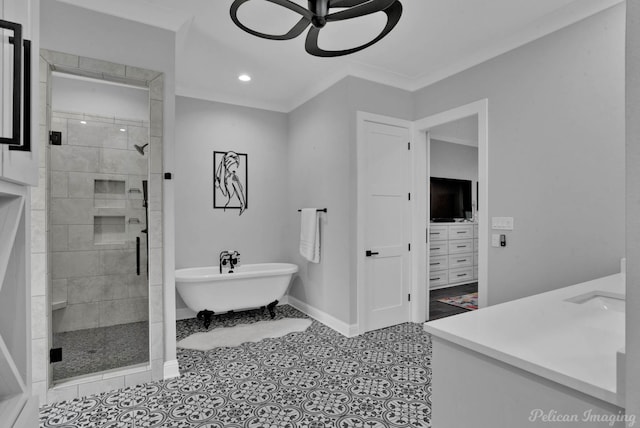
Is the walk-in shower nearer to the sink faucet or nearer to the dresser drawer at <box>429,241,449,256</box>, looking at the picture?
the sink faucet

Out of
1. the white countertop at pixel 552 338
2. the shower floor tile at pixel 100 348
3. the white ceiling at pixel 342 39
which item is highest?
the white ceiling at pixel 342 39

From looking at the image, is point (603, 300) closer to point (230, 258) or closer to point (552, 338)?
point (552, 338)

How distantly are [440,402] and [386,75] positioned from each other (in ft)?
10.7

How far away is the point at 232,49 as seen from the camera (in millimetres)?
3113

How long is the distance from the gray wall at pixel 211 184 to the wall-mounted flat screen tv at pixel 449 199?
8.84 feet

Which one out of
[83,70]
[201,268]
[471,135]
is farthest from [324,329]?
[471,135]

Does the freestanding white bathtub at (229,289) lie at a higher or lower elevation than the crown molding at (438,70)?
lower

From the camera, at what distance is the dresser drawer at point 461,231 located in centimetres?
573

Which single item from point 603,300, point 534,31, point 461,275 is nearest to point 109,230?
point 603,300

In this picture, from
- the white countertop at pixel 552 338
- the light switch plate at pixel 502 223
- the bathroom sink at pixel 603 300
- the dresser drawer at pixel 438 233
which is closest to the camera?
the white countertop at pixel 552 338

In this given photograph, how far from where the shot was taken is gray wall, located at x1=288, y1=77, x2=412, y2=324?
11.2ft

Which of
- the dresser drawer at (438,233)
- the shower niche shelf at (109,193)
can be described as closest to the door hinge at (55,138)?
the shower niche shelf at (109,193)

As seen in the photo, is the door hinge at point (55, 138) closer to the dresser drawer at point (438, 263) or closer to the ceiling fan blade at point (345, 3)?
the ceiling fan blade at point (345, 3)

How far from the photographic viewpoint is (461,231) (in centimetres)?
587
